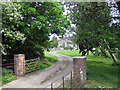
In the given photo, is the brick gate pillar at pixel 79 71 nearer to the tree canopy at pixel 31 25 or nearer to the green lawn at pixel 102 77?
the green lawn at pixel 102 77

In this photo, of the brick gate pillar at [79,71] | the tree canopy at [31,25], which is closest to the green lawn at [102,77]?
the brick gate pillar at [79,71]

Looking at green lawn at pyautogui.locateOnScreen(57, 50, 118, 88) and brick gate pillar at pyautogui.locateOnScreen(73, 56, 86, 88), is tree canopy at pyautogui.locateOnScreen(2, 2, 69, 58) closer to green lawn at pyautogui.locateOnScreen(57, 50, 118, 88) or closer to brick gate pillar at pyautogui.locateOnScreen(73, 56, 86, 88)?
brick gate pillar at pyautogui.locateOnScreen(73, 56, 86, 88)

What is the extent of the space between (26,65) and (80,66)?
567 centimetres

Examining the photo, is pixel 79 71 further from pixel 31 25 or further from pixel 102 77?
pixel 31 25

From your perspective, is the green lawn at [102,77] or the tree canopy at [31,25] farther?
the tree canopy at [31,25]

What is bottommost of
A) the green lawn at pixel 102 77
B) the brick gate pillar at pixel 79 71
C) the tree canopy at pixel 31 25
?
the green lawn at pixel 102 77

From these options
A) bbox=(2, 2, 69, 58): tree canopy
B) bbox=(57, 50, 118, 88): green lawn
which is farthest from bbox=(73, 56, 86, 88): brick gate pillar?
bbox=(2, 2, 69, 58): tree canopy

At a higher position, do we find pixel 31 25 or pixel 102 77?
pixel 31 25

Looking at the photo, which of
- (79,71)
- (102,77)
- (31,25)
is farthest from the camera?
(31,25)

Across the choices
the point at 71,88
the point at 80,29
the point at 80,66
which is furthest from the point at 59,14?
the point at 71,88

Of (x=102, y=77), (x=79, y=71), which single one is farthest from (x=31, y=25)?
(x=102, y=77)

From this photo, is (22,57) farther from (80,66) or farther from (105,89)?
(105,89)

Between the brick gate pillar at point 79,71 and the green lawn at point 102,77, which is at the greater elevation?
the brick gate pillar at point 79,71

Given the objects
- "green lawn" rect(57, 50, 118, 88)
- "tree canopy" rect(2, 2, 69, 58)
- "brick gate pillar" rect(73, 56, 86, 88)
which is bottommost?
"green lawn" rect(57, 50, 118, 88)
